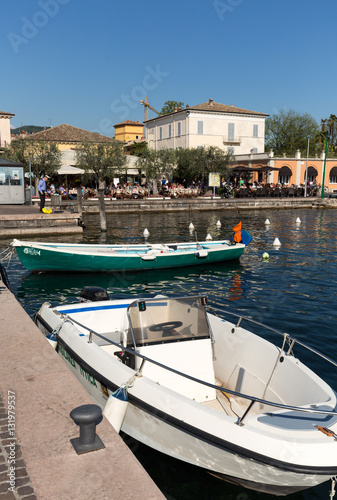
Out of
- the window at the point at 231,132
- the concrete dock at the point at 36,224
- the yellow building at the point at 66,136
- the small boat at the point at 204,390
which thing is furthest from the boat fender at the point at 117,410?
the window at the point at 231,132

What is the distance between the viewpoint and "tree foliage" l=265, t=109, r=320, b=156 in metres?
76.4

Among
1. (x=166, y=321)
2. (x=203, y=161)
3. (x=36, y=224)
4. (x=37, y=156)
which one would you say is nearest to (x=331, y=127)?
(x=203, y=161)

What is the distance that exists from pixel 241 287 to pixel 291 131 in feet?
227

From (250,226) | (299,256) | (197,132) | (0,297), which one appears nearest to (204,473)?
(0,297)

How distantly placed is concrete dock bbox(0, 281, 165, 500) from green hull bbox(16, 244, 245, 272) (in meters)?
9.33

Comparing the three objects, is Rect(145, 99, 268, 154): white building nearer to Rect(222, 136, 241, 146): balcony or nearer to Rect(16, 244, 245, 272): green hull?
Rect(222, 136, 241, 146): balcony

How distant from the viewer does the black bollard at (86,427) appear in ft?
12.4

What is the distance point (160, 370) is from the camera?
5789 millimetres

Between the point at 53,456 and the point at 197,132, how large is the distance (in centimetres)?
5660

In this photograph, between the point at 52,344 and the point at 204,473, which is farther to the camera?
the point at 52,344

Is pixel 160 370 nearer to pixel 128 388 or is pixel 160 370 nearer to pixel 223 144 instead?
pixel 128 388

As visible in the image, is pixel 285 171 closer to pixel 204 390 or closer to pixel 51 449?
pixel 204 390

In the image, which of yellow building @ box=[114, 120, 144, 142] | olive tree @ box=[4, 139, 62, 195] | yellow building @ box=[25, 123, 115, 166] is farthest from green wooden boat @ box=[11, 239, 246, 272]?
yellow building @ box=[114, 120, 144, 142]

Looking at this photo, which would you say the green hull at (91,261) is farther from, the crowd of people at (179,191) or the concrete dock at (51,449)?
the crowd of people at (179,191)
